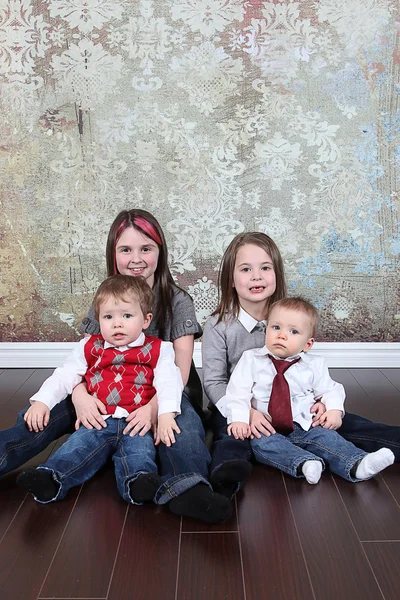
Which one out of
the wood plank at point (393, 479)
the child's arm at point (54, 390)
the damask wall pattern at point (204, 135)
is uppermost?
the damask wall pattern at point (204, 135)

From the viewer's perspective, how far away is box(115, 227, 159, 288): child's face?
6.98ft

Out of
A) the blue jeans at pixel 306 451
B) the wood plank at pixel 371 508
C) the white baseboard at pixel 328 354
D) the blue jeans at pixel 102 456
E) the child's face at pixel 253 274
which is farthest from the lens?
the white baseboard at pixel 328 354

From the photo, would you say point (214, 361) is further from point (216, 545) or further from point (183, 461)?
point (216, 545)

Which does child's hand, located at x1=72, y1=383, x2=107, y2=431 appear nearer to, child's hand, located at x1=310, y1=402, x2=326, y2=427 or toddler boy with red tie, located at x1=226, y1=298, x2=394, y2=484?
toddler boy with red tie, located at x1=226, y1=298, x2=394, y2=484

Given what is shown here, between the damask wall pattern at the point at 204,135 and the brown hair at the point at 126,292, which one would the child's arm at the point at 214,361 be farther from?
the damask wall pattern at the point at 204,135

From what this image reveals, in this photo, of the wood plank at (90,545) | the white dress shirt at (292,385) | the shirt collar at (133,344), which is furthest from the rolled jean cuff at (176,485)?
the shirt collar at (133,344)

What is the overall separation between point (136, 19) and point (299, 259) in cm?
118

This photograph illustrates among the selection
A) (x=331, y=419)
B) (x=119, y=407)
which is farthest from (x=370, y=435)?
(x=119, y=407)

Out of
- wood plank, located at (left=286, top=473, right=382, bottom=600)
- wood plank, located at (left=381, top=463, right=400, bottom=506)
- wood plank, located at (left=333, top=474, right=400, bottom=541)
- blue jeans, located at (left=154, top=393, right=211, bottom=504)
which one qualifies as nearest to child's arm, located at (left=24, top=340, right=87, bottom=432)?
blue jeans, located at (left=154, top=393, right=211, bottom=504)

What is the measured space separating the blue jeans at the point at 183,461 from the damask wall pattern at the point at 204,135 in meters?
1.08

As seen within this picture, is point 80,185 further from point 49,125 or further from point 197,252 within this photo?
point 197,252

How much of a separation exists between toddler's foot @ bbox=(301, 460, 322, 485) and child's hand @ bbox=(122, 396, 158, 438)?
1.44ft

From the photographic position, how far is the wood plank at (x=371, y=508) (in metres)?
1.54

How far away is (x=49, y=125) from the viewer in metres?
2.70
